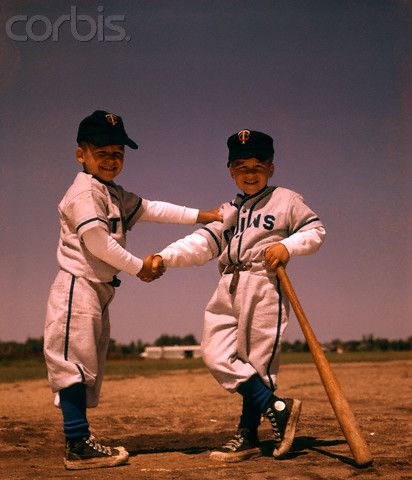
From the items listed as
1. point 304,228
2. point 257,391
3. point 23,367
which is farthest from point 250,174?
point 23,367

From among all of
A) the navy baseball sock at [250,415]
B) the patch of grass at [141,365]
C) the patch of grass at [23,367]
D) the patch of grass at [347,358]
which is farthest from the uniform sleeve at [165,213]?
the patch of grass at [347,358]

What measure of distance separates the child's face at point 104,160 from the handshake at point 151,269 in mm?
519

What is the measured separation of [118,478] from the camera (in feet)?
9.80

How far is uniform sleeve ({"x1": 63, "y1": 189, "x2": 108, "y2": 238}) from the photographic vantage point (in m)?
3.53

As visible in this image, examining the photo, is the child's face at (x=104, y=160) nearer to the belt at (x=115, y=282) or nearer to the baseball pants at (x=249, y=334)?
the belt at (x=115, y=282)

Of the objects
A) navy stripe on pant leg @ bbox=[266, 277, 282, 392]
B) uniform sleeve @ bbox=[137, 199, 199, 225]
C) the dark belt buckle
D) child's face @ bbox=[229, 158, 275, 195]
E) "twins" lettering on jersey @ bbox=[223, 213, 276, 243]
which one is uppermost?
child's face @ bbox=[229, 158, 275, 195]

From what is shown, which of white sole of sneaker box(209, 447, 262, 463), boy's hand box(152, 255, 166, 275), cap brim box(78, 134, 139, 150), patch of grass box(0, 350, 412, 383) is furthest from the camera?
patch of grass box(0, 350, 412, 383)

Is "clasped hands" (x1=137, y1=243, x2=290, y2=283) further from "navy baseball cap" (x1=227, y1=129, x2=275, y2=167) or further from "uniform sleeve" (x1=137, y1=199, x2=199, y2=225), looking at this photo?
"navy baseball cap" (x1=227, y1=129, x2=275, y2=167)

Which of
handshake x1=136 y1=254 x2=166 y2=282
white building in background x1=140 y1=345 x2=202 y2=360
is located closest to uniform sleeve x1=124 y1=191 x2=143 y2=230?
handshake x1=136 y1=254 x2=166 y2=282

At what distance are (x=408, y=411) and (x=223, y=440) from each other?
6.31 ft

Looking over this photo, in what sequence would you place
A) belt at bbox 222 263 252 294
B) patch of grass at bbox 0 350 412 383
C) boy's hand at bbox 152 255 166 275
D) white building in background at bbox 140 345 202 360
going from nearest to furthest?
belt at bbox 222 263 252 294, boy's hand at bbox 152 255 166 275, patch of grass at bbox 0 350 412 383, white building in background at bbox 140 345 202 360

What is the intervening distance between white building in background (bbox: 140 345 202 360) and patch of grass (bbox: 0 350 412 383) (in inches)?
40.4

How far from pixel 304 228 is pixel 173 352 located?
1393 cm

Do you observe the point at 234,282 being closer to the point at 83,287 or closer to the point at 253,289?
the point at 253,289
